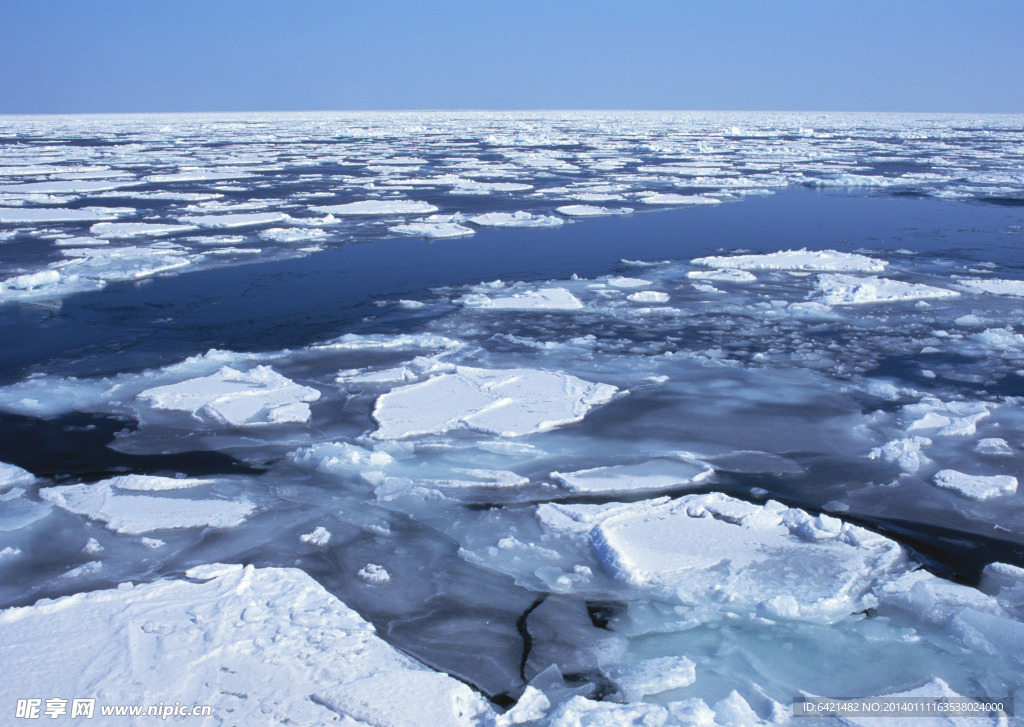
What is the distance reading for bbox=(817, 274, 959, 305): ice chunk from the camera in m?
7.28

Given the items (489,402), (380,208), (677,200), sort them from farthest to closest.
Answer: (677,200) → (380,208) → (489,402)

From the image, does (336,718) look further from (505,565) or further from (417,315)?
(417,315)

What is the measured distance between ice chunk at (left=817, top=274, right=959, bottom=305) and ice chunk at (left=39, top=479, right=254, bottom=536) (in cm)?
575

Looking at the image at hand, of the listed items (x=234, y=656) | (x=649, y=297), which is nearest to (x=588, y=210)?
(x=649, y=297)

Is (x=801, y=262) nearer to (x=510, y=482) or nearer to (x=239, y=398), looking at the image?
(x=510, y=482)

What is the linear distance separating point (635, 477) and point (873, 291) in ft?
15.5

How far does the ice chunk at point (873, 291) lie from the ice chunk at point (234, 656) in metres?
5.94

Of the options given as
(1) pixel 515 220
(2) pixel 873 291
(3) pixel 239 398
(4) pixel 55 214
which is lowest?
(4) pixel 55 214

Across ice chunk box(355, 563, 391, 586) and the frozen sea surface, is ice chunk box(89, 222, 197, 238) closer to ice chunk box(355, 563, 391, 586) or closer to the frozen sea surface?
the frozen sea surface

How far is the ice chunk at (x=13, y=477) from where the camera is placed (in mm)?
3746

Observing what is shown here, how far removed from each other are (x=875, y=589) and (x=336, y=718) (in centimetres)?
201

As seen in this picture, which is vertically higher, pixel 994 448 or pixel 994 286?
pixel 994 286

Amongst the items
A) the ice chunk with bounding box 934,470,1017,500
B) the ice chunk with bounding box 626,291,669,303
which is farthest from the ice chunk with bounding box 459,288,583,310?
the ice chunk with bounding box 934,470,1017,500

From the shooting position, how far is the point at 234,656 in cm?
248
